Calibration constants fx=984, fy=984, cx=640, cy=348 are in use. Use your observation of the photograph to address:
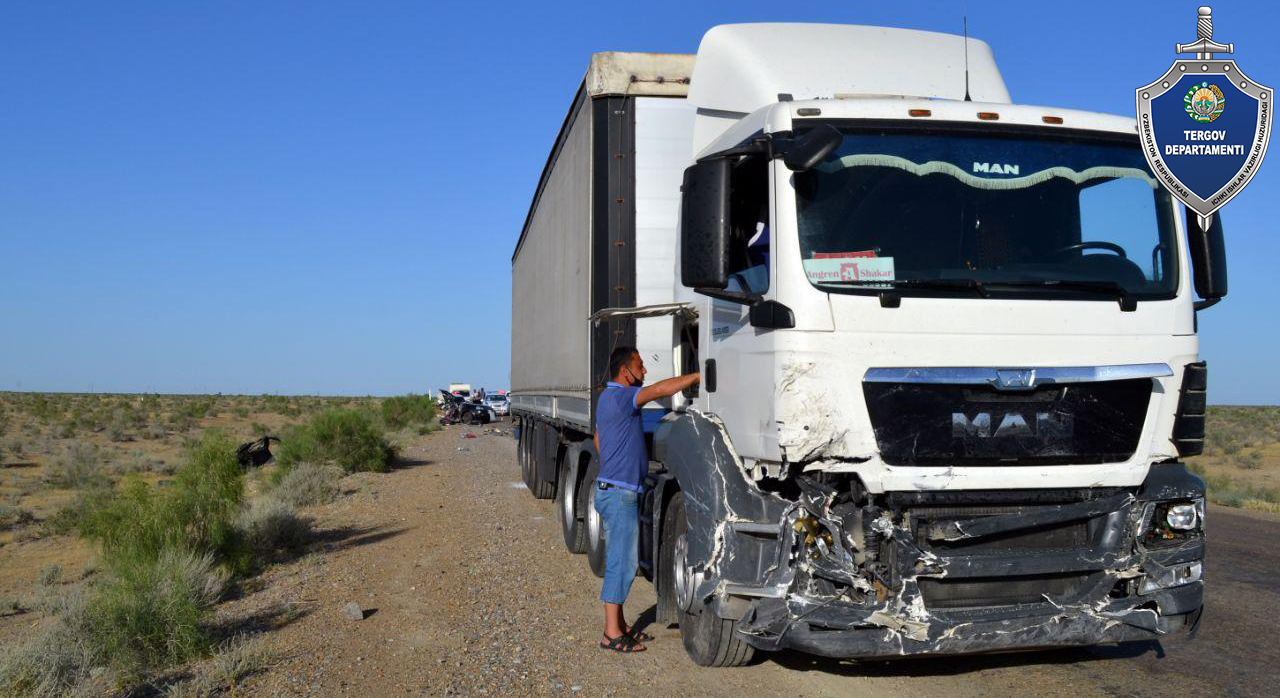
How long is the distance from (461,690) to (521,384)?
11.2 meters

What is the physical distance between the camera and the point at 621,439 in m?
6.47

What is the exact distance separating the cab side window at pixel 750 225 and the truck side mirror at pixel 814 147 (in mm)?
284

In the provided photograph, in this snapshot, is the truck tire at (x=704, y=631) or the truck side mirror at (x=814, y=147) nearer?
the truck side mirror at (x=814, y=147)

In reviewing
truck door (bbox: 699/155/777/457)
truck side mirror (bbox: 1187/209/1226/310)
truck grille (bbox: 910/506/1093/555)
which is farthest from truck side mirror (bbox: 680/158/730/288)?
truck side mirror (bbox: 1187/209/1226/310)

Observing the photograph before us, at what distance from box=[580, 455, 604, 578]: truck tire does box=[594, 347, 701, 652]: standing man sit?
2.08 m

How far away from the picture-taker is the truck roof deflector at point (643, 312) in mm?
6792

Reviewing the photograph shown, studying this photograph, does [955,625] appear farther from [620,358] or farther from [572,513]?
[572,513]

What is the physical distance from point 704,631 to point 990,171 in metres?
2.93

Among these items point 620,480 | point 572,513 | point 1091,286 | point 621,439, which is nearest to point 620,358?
point 621,439

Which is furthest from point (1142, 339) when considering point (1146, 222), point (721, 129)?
point (721, 129)

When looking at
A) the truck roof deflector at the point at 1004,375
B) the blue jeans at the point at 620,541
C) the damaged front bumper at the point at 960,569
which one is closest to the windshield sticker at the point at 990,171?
the truck roof deflector at the point at 1004,375

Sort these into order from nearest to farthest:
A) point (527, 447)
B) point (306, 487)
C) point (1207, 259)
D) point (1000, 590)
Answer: point (1000, 590)
point (1207, 259)
point (527, 447)
point (306, 487)

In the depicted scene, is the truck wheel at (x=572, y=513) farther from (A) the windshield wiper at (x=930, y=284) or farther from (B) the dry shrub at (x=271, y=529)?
(A) the windshield wiper at (x=930, y=284)

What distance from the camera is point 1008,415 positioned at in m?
4.66
